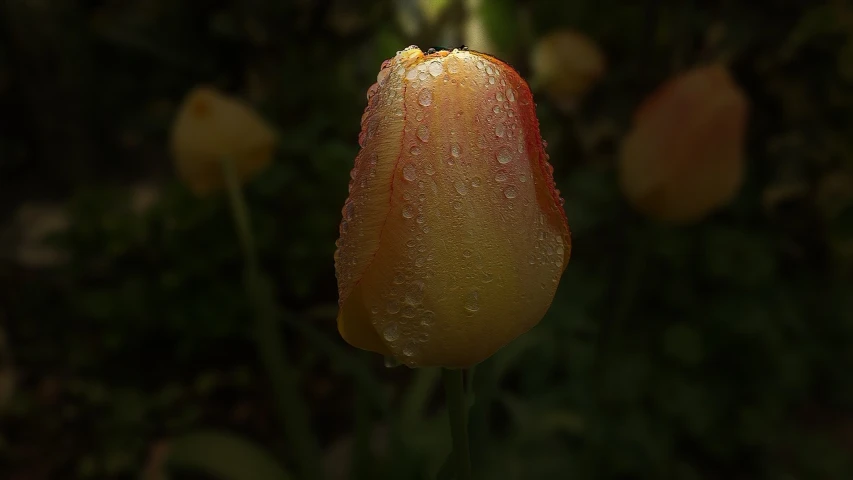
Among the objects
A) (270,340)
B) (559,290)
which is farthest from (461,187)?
(559,290)

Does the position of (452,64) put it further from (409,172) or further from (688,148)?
(688,148)

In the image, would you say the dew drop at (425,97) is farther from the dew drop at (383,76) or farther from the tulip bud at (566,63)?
the tulip bud at (566,63)

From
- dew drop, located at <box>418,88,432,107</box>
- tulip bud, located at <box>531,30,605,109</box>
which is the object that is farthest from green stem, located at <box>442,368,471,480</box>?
tulip bud, located at <box>531,30,605,109</box>

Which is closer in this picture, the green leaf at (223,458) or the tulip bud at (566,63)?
the green leaf at (223,458)

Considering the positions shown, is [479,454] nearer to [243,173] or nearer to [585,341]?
[243,173]

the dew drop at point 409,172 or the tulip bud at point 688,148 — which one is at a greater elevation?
the tulip bud at point 688,148

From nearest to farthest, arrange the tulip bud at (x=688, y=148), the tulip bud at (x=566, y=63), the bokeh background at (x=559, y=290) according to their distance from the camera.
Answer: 1. the tulip bud at (x=688, y=148)
2. the bokeh background at (x=559, y=290)
3. the tulip bud at (x=566, y=63)

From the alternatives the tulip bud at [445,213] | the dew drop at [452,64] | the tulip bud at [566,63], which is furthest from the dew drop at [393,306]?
the tulip bud at [566,63]

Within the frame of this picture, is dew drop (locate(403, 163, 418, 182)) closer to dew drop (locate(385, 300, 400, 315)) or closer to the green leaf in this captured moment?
dew drop (locate(385, 300, 400, 315))
